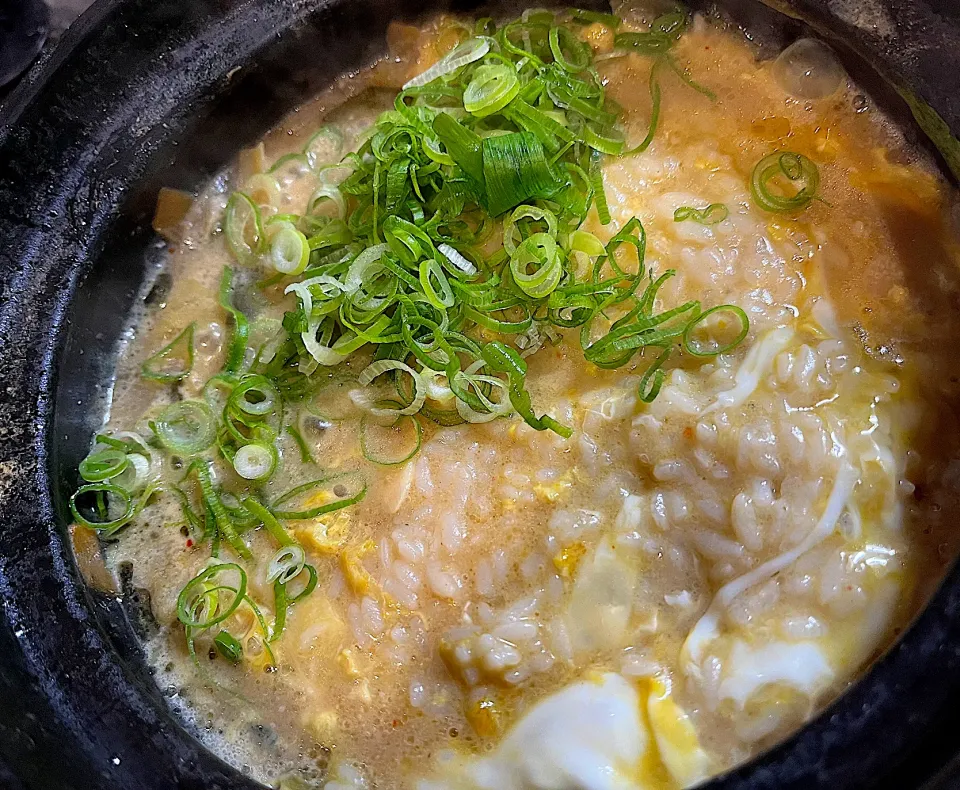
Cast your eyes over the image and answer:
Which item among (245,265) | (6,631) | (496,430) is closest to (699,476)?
(496,430)

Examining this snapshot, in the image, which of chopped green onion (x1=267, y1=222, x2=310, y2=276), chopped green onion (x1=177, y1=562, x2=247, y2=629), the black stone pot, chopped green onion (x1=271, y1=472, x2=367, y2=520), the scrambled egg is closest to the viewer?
the black stone pot

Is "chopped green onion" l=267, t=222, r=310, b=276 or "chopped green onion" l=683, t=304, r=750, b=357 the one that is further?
"chopped green onion" l=267, t=222, r=310, b=276

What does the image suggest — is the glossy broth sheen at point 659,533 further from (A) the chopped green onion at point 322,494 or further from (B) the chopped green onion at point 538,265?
(B) the chopped green onion at point 538,265

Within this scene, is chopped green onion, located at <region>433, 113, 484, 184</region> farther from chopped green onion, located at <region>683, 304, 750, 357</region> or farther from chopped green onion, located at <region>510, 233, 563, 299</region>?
chopped green onion, located at <region>683, 304, 750, 357</region>

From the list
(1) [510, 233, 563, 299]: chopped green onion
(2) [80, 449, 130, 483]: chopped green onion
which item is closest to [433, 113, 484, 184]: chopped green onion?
(1) [510, 233, 563, 299]: chopped green onion

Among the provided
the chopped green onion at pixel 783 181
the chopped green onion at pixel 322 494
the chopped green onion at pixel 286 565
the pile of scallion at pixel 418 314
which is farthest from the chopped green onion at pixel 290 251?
the chopped green onion at pixel 783 181

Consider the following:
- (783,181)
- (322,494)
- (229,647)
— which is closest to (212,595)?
(229,647)
